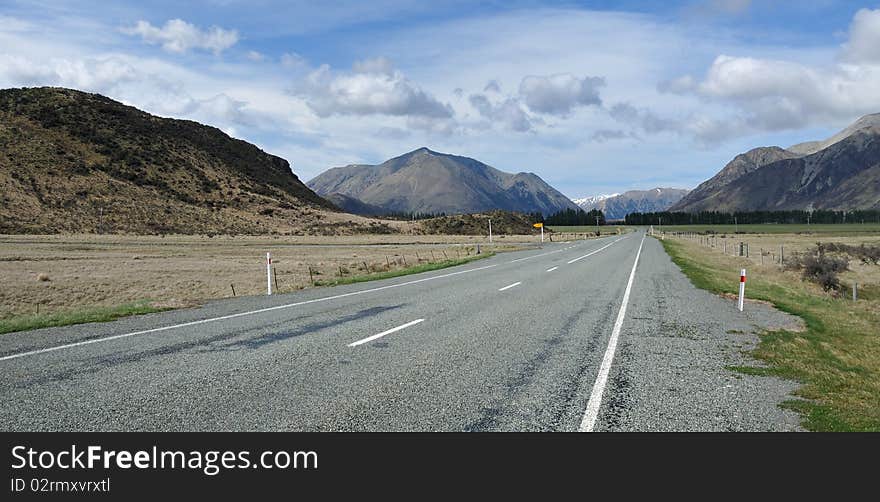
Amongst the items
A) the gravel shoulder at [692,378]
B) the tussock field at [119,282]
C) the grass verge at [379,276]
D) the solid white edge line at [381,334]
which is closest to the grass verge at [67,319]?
the tussock field at [119,282]

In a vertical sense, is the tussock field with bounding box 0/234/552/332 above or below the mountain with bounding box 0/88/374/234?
below

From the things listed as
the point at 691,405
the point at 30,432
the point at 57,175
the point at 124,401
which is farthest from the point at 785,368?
the point at 57,175

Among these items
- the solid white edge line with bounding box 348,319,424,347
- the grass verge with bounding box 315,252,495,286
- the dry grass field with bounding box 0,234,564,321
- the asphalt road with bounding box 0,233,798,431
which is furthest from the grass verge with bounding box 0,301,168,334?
the grass verge with bounding box 315,252,495,286

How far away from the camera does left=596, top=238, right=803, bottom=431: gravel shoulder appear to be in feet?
18.6

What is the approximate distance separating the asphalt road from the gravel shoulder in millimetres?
29

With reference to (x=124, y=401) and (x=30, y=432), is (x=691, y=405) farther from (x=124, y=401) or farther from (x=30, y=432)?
(x=30, y=432)

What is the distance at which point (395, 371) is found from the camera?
750 cm

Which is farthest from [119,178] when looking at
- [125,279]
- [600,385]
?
[600,385]

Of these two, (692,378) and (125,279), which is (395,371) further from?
(125,279)

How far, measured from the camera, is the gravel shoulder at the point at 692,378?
5.66 meters

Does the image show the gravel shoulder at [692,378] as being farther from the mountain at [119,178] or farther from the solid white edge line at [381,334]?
the mountain at [119,178]

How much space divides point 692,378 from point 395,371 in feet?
12.6

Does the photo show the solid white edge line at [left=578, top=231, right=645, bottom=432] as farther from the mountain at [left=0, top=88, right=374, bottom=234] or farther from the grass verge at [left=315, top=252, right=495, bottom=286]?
the mountain at [left=0, top=88, right=374, bottom=234]
